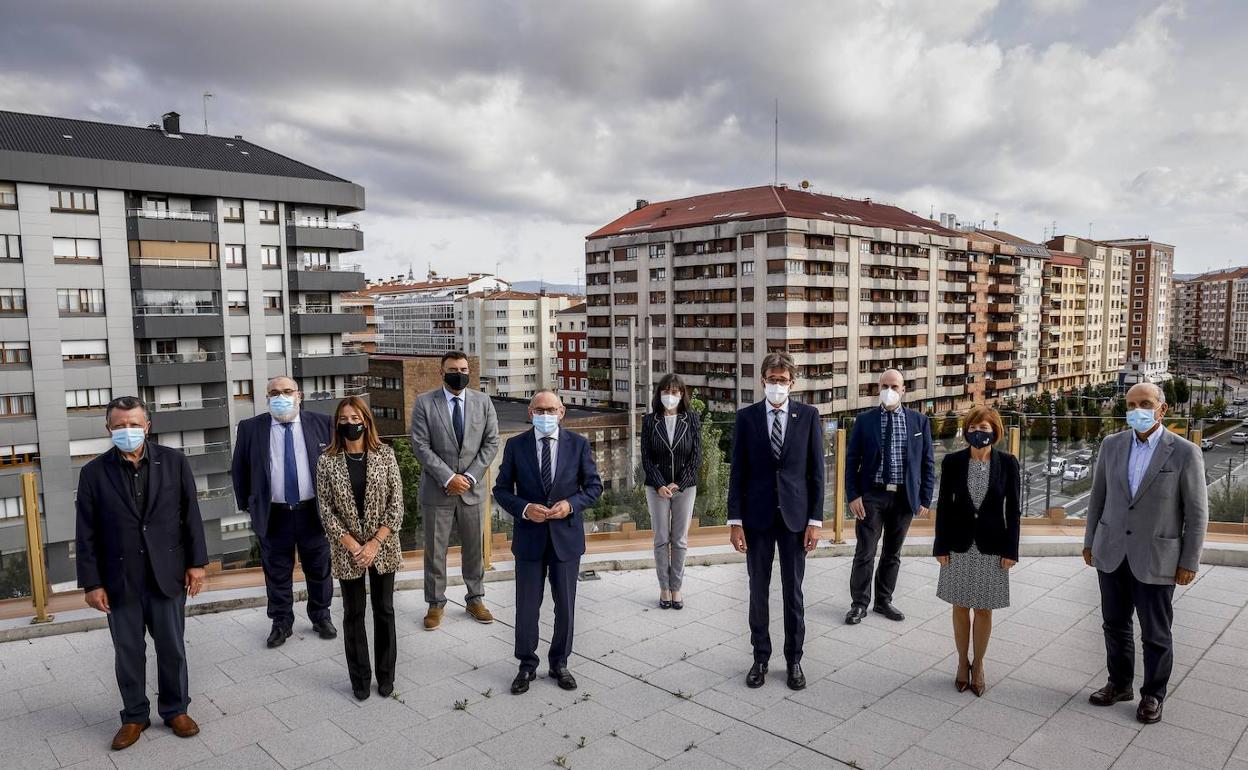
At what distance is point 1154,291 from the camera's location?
105125 mm

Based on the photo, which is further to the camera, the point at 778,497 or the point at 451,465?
the point at 451,465

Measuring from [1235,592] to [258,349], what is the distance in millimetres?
44145

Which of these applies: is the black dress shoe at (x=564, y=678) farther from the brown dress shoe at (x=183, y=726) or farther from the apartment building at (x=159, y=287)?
the apartment building at (x=159, y=287)

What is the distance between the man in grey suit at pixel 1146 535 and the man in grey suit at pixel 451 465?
3.75 meters

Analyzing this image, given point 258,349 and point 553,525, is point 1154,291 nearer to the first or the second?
point 258,349

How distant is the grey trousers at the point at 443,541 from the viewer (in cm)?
559

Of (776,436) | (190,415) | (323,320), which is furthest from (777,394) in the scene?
(323,320)

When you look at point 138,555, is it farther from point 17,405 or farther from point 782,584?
point 17,405

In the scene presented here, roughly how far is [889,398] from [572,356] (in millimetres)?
79514

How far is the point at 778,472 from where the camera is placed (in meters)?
4.59

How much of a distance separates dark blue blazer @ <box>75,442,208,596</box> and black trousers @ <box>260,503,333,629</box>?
1.09 meters

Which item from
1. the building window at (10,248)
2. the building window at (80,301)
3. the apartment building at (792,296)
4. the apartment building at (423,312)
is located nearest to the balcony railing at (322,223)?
the building window at (80,301)

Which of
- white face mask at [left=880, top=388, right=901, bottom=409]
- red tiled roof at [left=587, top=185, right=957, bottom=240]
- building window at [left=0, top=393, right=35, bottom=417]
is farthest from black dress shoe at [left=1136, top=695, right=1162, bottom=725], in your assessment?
red tiled roof at [left=587, top=185, right=957, bottom=240]

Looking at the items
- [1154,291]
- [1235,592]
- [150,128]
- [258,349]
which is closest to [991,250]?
[1154,291]
